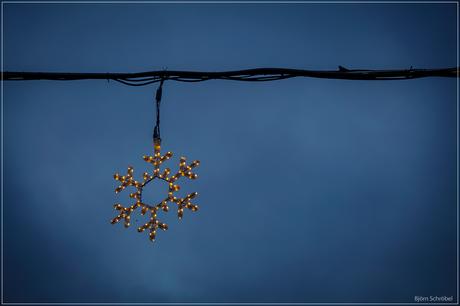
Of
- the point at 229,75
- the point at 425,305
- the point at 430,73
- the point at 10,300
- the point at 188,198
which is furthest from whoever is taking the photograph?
the point at 10,300

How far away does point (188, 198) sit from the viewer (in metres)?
2.98

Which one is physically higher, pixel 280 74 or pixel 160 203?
pixel 280 74

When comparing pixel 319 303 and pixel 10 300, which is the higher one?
pixel 10 300

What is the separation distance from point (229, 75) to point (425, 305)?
1598 centimetres

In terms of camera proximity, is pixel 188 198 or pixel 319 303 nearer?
pixel 188 198

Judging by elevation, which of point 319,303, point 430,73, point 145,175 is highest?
point 430,73

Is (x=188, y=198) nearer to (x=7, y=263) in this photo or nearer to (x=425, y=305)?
(x=425, y=305)

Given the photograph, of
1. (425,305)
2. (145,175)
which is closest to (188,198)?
(145,175)

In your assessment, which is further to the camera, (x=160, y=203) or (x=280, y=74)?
(x=160, y=203)

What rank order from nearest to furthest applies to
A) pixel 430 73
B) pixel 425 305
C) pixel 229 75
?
pixel 430 73
pixel 229 75
pixel 425 305

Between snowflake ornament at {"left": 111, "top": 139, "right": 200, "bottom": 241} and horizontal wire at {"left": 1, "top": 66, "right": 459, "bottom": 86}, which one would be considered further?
snowflake ornament at {"left": 111, "top": 139, "right": 200, "bottom": 241}

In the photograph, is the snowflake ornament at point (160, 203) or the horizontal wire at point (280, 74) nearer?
the horizontal wire at point (280, 74)

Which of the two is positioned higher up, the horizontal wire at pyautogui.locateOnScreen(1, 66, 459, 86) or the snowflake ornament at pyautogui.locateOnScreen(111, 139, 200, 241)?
the horizontal wire at pyautogui.locateOnScreen(1, 66, 459, 86)

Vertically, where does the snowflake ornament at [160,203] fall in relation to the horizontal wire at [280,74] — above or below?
below
